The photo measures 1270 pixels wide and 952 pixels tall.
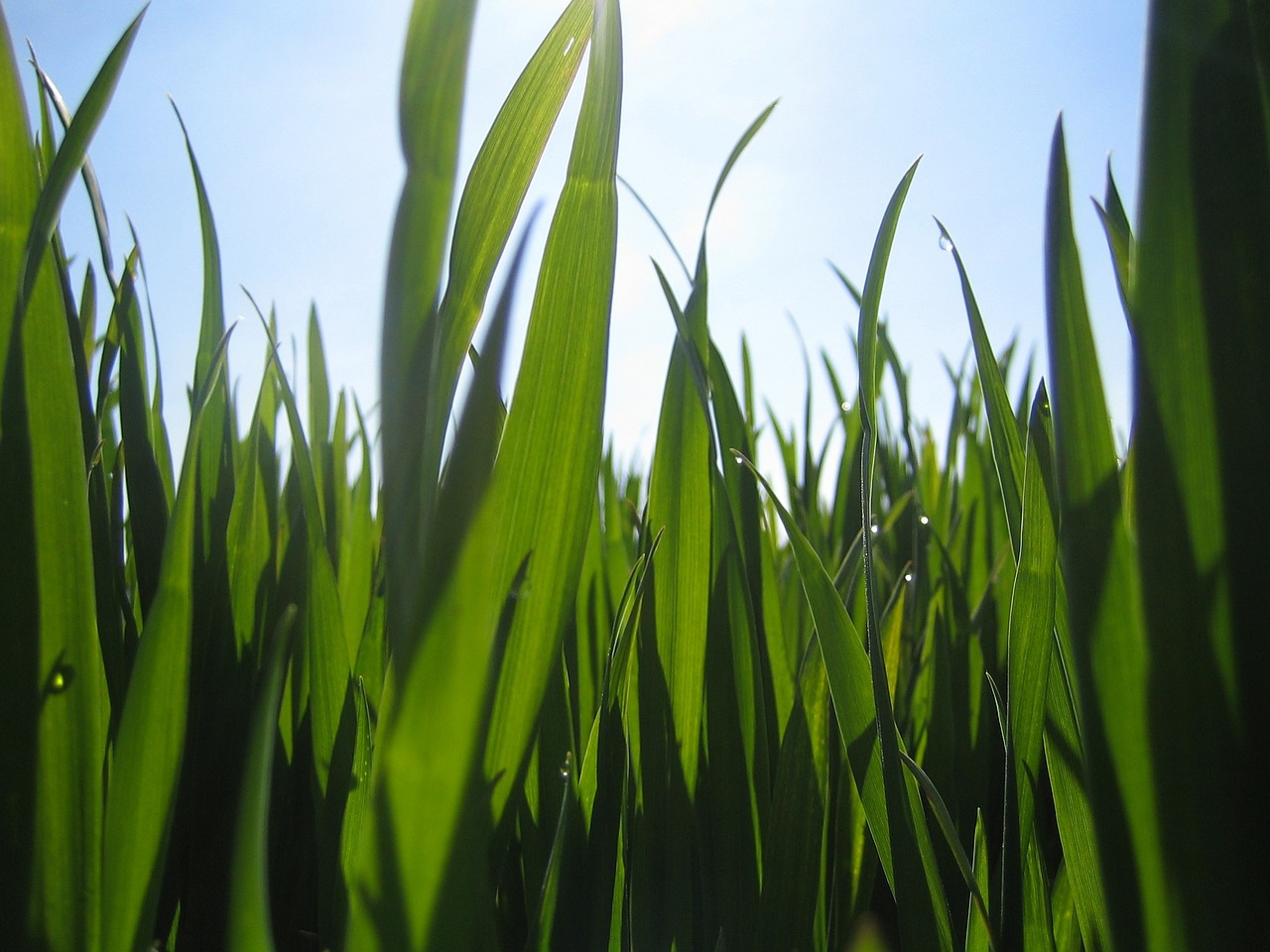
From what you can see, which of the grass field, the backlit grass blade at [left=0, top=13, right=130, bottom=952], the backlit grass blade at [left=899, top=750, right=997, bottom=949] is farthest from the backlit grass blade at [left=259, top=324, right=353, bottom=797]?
the backlit grass blade at [left=899, top=750, right=997, bottom=949]

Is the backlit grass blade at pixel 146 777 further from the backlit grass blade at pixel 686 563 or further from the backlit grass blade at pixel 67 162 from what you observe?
the backlit grass blade at pixel 686 563

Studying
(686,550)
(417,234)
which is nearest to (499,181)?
(417,234)

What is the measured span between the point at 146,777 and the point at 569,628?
120mm

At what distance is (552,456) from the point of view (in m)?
0.22

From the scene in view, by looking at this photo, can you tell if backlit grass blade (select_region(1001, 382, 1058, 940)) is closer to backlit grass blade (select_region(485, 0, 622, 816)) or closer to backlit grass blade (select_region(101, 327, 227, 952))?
backlit grass blade (select_region(485, 0, 622, 816))

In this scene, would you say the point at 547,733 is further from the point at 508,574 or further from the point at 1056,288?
the point at 1056,288

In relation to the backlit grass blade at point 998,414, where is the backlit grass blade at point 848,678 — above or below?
below

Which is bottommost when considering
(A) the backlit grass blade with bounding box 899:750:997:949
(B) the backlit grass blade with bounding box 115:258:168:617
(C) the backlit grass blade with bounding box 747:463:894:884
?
(A) the backlit grass blade with bounding box 899:750:997:949

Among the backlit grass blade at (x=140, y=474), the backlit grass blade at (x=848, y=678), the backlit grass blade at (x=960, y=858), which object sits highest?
the backlit grass blade at (x=140, y=474)

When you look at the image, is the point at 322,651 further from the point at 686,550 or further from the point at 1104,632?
the point at 1104,632

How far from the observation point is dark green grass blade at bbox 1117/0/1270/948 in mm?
164

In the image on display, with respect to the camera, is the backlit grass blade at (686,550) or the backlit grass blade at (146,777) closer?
the backlit grass blade at (146,777)

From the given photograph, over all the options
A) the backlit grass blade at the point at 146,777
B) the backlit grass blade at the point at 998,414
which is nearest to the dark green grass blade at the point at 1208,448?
the backlit grass blade at the point at 998,414

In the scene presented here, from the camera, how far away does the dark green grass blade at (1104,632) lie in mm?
171
